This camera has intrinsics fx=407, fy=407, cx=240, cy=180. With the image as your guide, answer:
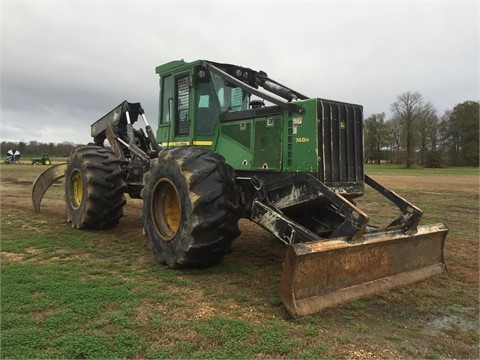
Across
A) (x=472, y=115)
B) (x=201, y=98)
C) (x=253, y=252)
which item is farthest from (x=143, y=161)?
(x=472, y=115)

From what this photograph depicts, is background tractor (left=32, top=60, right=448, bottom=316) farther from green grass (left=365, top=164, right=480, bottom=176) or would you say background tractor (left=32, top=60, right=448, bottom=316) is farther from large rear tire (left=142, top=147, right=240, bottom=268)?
green grass (left=365, top=164, right=480, bottom=176)

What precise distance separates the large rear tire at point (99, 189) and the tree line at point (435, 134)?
57.1 m

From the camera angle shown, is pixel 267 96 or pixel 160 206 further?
pixel 160 206

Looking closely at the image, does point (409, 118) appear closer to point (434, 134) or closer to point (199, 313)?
point (434, 134)

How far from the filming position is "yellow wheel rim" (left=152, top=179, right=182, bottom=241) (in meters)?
6.33

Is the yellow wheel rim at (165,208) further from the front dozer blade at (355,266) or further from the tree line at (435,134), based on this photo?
the tree line at (435,134)

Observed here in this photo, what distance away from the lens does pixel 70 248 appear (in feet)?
23.6

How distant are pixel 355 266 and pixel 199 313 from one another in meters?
1.98

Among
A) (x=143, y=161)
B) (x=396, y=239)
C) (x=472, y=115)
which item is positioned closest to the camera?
(x=396, y=239)

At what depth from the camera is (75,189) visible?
959cm

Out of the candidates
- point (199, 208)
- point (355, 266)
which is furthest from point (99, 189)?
point (355, 266)

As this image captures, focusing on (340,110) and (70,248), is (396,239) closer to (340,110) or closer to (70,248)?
(340,110)

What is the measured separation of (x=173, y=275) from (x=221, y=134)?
2.55 meters

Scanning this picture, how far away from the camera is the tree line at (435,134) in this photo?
61.1m
